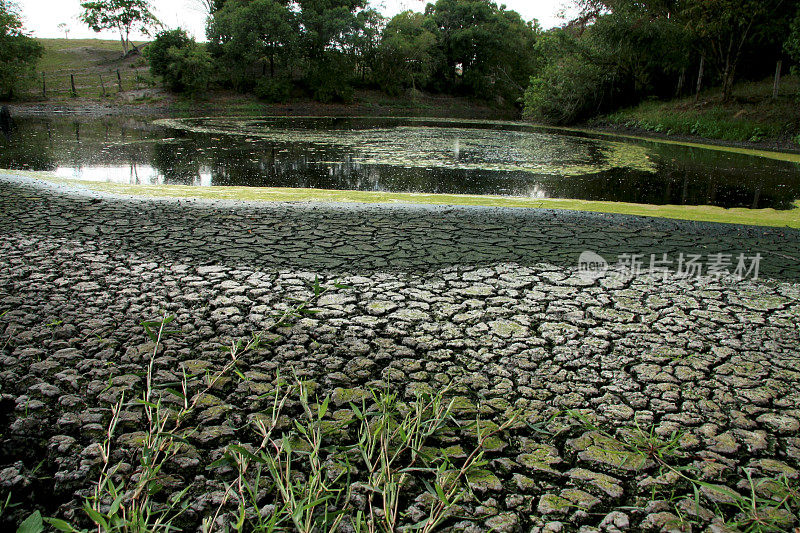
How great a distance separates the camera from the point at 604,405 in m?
2.38

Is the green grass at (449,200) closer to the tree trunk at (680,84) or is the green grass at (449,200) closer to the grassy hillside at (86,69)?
the tree trunk at (680,84)

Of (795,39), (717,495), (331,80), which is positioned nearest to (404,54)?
(331,80)

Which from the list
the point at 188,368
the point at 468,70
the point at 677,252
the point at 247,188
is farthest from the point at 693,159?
the point at 468,70

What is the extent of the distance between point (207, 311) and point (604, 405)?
7.72 ft

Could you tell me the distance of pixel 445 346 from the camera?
9.47 feet

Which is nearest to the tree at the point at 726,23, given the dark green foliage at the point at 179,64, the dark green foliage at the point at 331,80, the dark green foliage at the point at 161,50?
the dark green foliage at the point at 331,80

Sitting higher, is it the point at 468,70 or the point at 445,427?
the point at 468,70

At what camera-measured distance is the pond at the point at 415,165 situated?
813 centimetres

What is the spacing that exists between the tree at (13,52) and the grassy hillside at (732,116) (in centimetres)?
2911

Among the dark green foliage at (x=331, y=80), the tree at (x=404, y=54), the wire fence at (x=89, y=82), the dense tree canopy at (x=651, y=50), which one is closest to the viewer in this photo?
the dense tree canopy at (x=651, y=50)

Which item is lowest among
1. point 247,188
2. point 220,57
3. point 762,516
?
point 762,516

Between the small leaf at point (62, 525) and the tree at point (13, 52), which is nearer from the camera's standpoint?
the small leaf at point (62, 525)

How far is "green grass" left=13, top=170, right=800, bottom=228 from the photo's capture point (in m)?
6.30

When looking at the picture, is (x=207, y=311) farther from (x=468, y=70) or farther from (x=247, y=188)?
(x=468, y=70)
